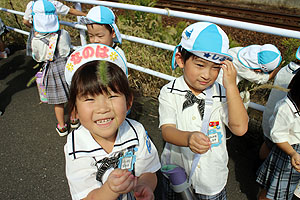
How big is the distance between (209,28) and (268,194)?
1482 millimetres

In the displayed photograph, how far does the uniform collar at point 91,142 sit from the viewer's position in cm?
121

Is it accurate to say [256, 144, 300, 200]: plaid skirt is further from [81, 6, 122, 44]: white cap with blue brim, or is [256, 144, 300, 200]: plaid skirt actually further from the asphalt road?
[81, 6, 122, 44]: white cap with blue brim

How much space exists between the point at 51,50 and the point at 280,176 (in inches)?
102

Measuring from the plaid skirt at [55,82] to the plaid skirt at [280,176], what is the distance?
2300mm

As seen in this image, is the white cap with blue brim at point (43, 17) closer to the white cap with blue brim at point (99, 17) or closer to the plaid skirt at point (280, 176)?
the white cap with blue brim at point (99, 17)

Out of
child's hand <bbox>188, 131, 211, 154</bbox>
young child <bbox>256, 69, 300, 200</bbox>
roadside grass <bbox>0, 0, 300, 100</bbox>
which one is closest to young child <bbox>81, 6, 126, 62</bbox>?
roadside grass <bbox>0, 0, 300, 100</bbox>

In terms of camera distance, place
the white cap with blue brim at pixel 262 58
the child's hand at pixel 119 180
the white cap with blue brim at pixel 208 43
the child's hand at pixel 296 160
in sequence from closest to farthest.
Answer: the child's hand at pixel 119 180
the white cap with blue brim at pixel 208 43
the child's hand at pixel 296 160
the white cap with blue brim at pixel 262 58

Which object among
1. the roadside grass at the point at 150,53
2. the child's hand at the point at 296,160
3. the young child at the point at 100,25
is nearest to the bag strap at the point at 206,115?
the child's hand at the point at 296,160

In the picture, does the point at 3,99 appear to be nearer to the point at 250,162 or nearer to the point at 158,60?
the point at 158,60

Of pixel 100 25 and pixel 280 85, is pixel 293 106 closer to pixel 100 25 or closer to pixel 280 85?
pixel 280 85

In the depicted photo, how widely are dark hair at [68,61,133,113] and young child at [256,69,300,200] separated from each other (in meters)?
1.19

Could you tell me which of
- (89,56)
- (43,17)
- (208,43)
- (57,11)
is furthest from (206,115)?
(57,11)

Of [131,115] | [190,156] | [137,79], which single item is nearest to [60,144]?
[131,115]

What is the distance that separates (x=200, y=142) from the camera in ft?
3.88
